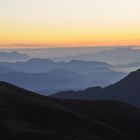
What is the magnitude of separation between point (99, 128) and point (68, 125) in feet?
32.3

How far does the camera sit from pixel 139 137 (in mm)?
154875

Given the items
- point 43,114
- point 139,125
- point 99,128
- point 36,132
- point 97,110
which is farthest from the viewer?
point 97,110

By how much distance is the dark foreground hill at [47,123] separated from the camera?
11706 cm

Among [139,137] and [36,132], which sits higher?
[36,132]

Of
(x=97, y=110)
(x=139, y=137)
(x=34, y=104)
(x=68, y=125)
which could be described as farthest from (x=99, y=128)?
(x=97, y=110)

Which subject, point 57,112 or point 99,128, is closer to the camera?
point 99,128

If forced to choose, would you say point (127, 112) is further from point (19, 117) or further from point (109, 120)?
point (19, 117)

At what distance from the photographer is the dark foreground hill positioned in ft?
384

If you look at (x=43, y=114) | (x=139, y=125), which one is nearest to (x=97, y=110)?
(x=139, y=125)

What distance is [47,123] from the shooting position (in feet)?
479

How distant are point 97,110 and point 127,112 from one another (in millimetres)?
12553

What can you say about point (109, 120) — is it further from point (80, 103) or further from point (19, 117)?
point (19, 117)

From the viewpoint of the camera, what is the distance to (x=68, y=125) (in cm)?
14388

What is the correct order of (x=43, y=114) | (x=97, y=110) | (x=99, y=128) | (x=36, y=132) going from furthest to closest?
(x=97, y=110) → (x=43, y=114) → (x=99, y=128) → (x=36, y=132)
